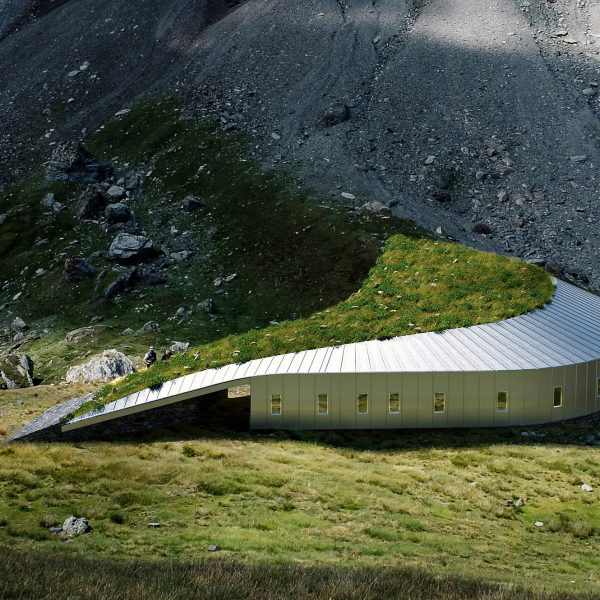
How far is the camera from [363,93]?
292ft

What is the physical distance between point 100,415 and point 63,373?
2054 cm

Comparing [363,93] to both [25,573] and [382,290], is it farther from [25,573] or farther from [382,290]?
[25,573]

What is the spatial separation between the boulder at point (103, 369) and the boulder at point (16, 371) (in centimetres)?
312

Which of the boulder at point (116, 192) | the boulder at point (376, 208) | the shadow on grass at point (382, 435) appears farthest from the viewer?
the boulder at point (116, 192)

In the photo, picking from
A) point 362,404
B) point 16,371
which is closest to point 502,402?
point 362,404

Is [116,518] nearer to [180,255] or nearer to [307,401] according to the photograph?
[307,401]

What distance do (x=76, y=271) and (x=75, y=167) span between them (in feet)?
75.9

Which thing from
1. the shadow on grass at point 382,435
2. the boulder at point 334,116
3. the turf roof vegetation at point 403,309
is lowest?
the shadow on grass at point 382,435

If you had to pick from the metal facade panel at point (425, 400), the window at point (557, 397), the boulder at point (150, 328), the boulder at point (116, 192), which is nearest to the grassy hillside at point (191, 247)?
the boulder at point (150, 328)

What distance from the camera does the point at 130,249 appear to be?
6706cm

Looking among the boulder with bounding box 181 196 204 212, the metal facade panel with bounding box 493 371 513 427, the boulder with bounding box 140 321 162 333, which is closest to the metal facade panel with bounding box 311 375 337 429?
the metal facade panel with bounding box 493 371 513 427

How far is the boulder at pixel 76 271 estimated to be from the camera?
64812 millimetres

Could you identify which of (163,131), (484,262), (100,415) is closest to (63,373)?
(100,415)

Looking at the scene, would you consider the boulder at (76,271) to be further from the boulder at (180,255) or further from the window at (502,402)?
the window at (502,402)
